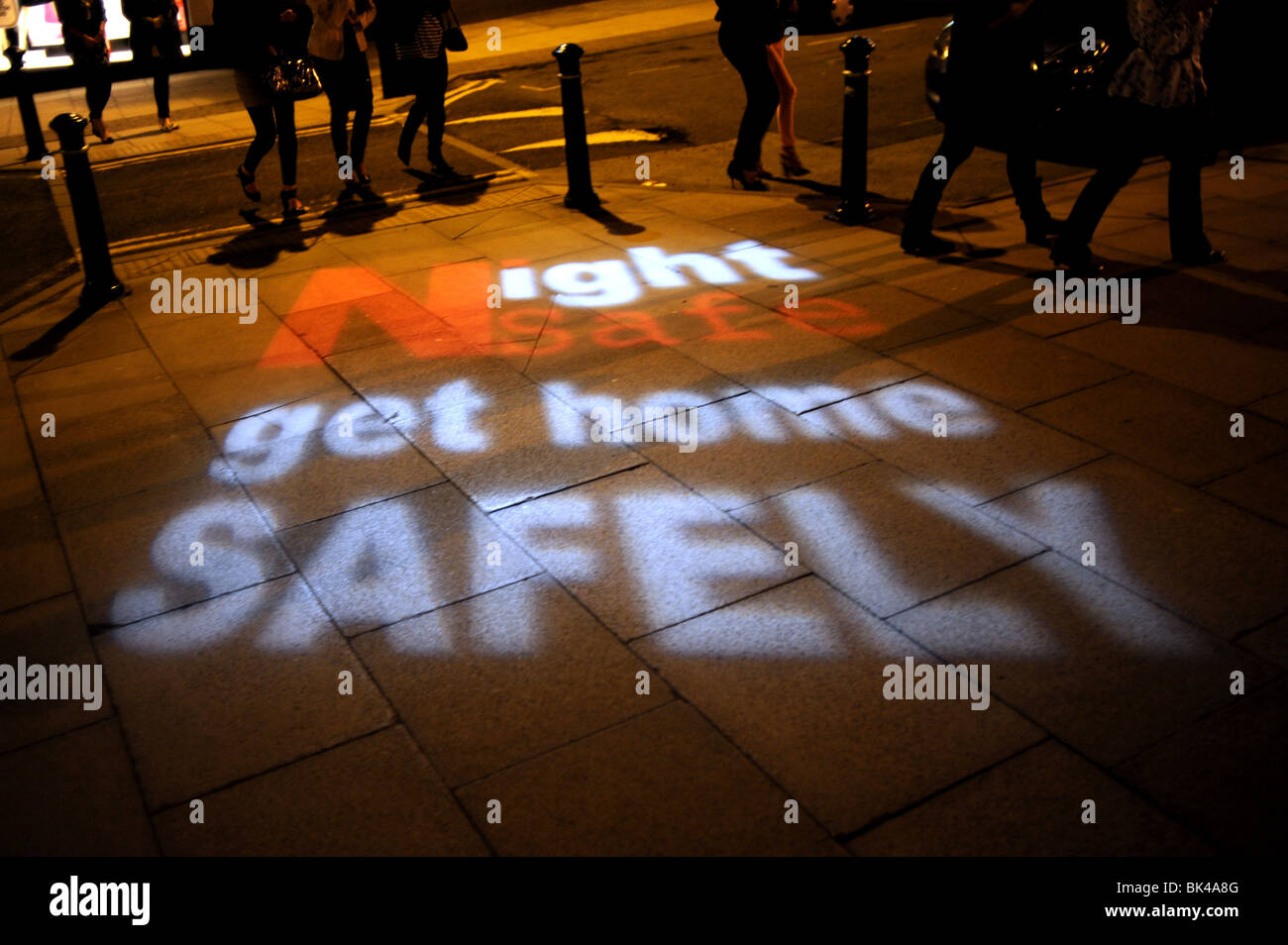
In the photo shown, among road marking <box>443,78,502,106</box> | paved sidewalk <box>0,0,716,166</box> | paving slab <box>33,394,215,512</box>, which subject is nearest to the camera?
paving slab <box>33,394,215,512</box>

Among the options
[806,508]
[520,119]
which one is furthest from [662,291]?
[520,119]

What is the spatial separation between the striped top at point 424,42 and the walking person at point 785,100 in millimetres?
2650

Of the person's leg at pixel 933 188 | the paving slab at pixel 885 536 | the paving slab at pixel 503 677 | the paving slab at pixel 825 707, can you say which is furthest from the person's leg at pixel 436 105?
the paving slab at pixel 825 707

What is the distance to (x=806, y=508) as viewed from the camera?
14.7 ft

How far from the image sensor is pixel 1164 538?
4094 mm

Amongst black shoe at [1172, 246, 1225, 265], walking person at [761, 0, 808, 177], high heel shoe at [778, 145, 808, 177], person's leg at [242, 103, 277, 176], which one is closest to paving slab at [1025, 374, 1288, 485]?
black shoe at [1172, 246, 1225, 265]

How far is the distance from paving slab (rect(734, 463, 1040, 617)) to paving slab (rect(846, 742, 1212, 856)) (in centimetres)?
85

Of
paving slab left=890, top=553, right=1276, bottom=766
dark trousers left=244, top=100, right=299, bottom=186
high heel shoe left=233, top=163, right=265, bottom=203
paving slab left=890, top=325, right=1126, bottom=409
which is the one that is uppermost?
dark trousers left=244, top=100, right=299, bottom=186

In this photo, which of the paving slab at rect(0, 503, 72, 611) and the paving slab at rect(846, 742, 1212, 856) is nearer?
the paving slab at rect(846, 742, 1212, 856)

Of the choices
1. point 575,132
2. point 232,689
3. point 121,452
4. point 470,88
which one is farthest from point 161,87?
point 232,689

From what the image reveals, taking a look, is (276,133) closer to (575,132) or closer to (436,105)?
(436,105)

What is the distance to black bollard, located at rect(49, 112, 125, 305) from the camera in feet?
24.2

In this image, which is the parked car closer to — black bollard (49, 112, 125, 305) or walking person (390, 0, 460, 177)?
walking person (390, 0, 460, 177)
